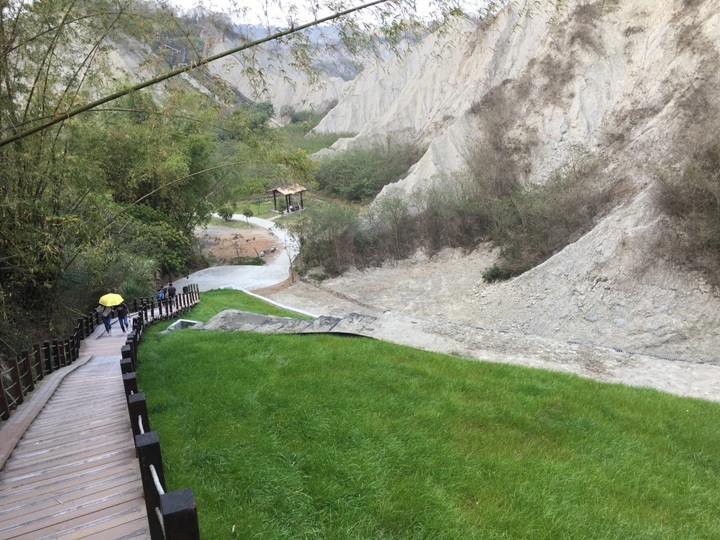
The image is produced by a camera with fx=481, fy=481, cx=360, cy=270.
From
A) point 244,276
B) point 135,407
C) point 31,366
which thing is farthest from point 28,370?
point 244,276

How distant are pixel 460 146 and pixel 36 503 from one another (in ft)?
86.9

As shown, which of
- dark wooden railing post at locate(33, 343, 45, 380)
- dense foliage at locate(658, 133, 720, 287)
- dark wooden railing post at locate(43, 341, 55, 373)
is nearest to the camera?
dark wooden railing post at locate(33, 343, 45, 380)

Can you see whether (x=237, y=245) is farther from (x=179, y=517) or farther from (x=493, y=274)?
(x=179, y=517)

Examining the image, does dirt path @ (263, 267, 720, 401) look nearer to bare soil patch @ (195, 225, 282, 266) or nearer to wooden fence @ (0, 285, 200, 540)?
wooden fence @ (0, 285, 200, 540)

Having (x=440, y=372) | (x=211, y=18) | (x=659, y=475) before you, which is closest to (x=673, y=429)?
(x=659, y=475)

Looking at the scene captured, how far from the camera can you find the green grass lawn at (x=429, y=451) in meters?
3.26

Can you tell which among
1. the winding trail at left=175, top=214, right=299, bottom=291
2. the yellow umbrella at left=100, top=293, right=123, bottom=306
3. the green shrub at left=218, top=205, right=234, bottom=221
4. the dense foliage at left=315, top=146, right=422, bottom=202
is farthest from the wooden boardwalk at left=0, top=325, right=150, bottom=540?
the dense foliage at left=315, top=146, right=422, bottom=202

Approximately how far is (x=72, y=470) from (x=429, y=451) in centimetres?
289

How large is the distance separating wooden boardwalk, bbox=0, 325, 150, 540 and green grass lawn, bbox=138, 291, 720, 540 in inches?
15.4

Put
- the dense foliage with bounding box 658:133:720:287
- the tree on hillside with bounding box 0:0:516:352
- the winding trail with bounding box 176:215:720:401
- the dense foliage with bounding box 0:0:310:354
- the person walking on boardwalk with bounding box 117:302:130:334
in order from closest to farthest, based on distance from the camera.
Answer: the tree on hillside with bounding box 0:0:516:352 → the dense foliage with bounding box 0:0:310:354 → the winding trail with bounding box 176:215:720:401 → the person walking on boardwalk with bounding box 117:302:130:334 → the dense foliage with bounding box 658:133:720:287

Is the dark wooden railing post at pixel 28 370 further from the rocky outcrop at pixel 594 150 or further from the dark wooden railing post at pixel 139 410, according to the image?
the rocky outcrop at pixel 594 150

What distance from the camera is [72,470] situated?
383 centimetres

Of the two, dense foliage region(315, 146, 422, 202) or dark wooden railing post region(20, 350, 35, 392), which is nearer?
dark wooden railing post region(20, 350, 35, 392)

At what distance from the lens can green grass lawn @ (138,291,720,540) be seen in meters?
3.26
